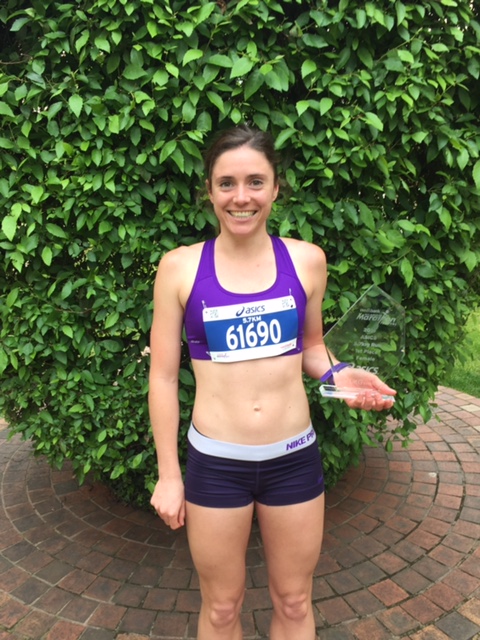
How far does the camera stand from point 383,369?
7.15 ft

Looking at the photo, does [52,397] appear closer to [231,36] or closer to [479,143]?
[231,36]

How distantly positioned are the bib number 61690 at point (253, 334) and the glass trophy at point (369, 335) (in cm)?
Result: 28

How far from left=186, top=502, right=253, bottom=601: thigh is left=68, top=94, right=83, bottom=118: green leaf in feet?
5.98

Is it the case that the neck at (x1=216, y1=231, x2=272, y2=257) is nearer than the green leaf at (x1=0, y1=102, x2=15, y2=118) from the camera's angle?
Yes

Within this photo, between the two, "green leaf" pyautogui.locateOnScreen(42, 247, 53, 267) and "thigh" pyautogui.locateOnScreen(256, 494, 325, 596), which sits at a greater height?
"green leaf" pyautogui.locateOnScreen(42, 247, 53, 267)

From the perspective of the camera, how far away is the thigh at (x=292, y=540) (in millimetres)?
1960

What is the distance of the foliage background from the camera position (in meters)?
2.38

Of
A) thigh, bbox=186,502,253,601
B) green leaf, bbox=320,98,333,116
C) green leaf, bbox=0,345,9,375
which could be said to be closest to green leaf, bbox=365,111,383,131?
green leaf, bbox=320,98,333,116

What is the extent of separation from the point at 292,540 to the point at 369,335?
87 centimetres

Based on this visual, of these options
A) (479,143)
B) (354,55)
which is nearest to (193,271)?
(354,55)

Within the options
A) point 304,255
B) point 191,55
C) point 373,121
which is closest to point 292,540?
point 304,255

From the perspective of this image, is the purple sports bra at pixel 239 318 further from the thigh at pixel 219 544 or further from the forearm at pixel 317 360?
the thigh at pixel 219 544

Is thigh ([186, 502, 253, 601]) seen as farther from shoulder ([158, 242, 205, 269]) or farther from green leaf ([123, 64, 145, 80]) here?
green leaf ([123, 64, 145, 80])

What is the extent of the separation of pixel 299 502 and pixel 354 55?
210 centimetres
